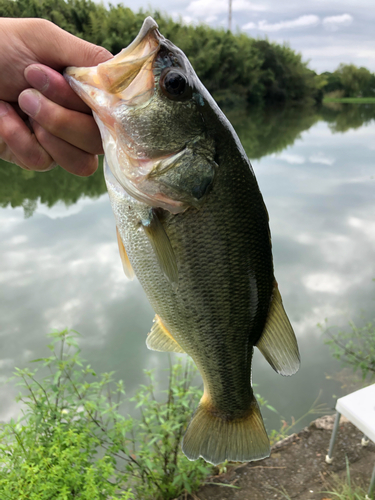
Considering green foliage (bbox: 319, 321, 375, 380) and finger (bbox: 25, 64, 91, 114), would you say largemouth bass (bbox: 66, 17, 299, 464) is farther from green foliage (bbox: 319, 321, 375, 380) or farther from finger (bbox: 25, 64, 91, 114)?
green foliage (bbox: 319, 321, 375, 380)

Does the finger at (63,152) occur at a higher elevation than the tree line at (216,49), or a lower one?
lower

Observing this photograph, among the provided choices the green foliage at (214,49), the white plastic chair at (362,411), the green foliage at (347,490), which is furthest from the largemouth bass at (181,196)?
the green foliage at (214,49)

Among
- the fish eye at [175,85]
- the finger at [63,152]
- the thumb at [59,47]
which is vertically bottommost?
the finger at [63,152]

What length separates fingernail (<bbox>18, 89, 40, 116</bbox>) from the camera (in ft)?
4.06

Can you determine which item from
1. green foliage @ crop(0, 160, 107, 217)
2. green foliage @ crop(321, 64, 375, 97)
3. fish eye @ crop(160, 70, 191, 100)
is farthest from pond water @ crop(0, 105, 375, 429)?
green foliage @ crop(321, 64, 375, 97)

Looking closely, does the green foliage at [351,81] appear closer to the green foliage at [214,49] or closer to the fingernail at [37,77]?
the green foliage at [214,49]

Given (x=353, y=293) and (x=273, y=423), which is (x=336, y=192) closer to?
(x=353, y=293)

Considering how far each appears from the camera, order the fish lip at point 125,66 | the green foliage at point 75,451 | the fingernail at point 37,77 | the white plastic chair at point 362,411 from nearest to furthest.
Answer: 1. the fish lip at point 125,66
2. the fingernail at point 37,77
3. the green foliage at point 75,451
4. the white plastic chair at point 362,411

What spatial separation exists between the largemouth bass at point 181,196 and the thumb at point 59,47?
69 millimetres

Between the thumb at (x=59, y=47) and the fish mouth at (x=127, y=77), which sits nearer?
the fish mouth at (x=127, y=77)

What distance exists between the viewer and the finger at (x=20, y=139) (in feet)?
4.48

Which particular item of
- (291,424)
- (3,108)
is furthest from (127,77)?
(291,424)

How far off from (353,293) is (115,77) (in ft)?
20.3

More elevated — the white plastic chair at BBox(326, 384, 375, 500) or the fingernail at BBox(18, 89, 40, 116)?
the fingernail at BBox(18, 89, 40, 116)
